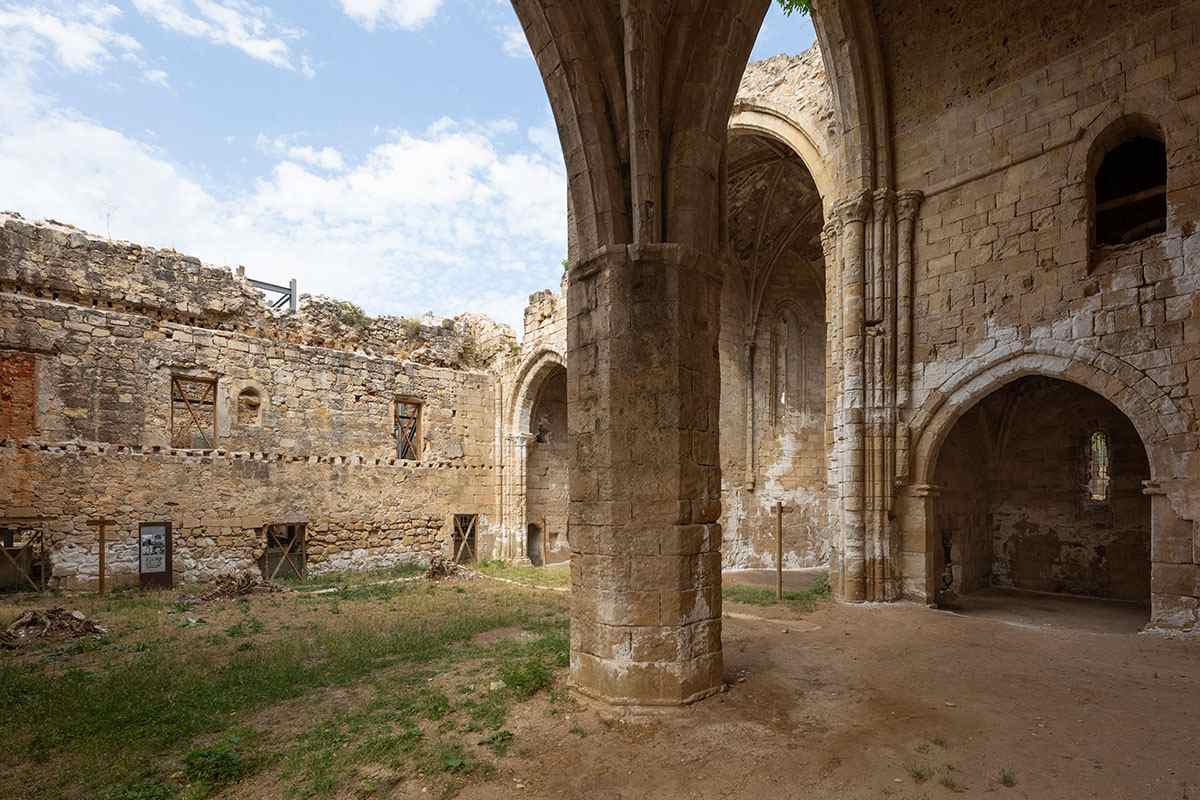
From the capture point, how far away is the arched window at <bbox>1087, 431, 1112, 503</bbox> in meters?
11.6

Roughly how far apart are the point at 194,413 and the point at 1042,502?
16.8m

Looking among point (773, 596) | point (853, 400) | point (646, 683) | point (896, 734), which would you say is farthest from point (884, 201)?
point (646, 683)

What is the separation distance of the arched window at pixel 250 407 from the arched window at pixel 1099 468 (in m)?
16.3

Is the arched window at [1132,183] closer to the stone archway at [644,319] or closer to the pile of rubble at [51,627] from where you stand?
the stone archway at [644,319]

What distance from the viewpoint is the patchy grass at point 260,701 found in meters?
3.84

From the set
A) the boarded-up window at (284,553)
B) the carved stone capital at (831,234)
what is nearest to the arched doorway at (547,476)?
the boarded-up window at (284,553)

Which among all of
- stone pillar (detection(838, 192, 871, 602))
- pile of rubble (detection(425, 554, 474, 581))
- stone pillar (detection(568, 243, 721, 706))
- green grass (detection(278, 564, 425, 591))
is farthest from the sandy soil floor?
green grass (detection(278, 564, 425, 591))

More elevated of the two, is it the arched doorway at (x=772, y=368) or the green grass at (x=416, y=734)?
the arched doorway at (x=772, y=368)

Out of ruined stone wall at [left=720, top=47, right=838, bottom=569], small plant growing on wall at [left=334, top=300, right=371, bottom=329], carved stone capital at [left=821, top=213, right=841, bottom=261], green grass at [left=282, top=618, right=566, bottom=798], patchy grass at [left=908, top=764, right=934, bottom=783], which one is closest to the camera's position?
patchy grass at [left=908, top=764, right=934, bottom=783]

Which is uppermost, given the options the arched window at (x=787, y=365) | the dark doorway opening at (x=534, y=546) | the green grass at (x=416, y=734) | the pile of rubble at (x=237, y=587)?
the arched window at (x=787, y=365)

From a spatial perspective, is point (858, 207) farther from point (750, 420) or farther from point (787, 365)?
point (787, 365)

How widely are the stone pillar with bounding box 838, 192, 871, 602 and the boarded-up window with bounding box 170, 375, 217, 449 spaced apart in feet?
38.4

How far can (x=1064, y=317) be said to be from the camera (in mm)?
8250

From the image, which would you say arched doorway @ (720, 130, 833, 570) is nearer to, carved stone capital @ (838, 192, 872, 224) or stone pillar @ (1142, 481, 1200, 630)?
carved stone capital @ (838, 192, 872, 224)
